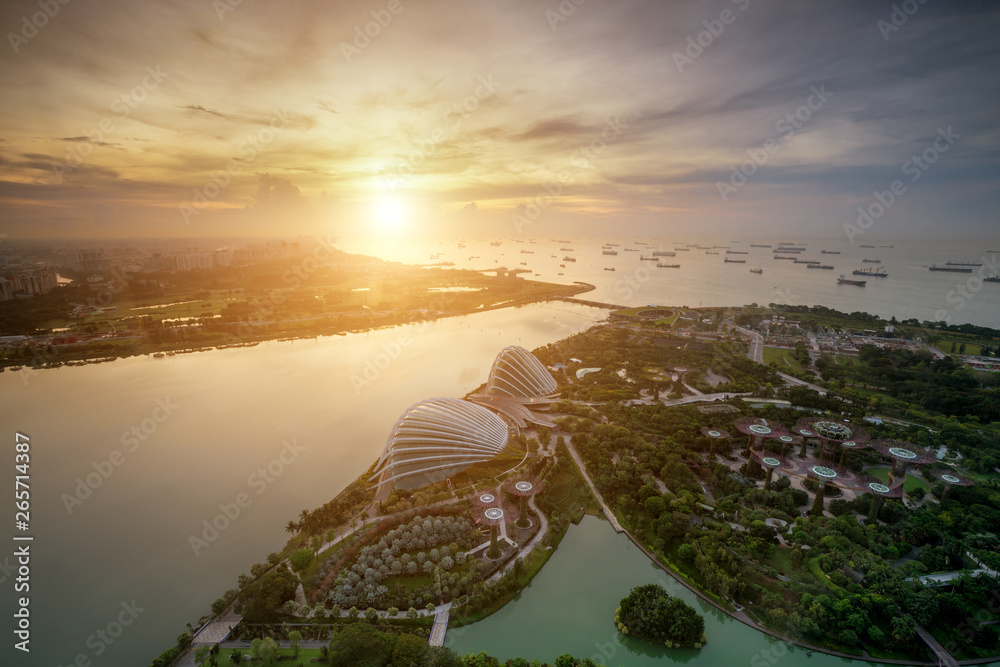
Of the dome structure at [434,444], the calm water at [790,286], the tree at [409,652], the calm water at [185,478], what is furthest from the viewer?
the calm water at [790,286]

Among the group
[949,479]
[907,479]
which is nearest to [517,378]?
[907,479]

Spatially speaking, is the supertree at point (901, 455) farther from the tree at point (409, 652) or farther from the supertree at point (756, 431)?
the tree at point (409, 652)

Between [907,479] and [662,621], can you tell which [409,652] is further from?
[907,479]

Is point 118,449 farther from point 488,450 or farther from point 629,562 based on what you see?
point 629,562

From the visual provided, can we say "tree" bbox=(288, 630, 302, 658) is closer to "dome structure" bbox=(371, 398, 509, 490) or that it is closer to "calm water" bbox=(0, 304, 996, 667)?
"calm water" bbox=(0, 304, 996, 667)

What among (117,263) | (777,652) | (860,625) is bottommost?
(777,652)

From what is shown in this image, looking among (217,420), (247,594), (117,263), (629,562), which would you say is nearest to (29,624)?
(247,594)

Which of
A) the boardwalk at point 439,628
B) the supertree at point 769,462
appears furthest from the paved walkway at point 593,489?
the boardwalk at point 439,628
